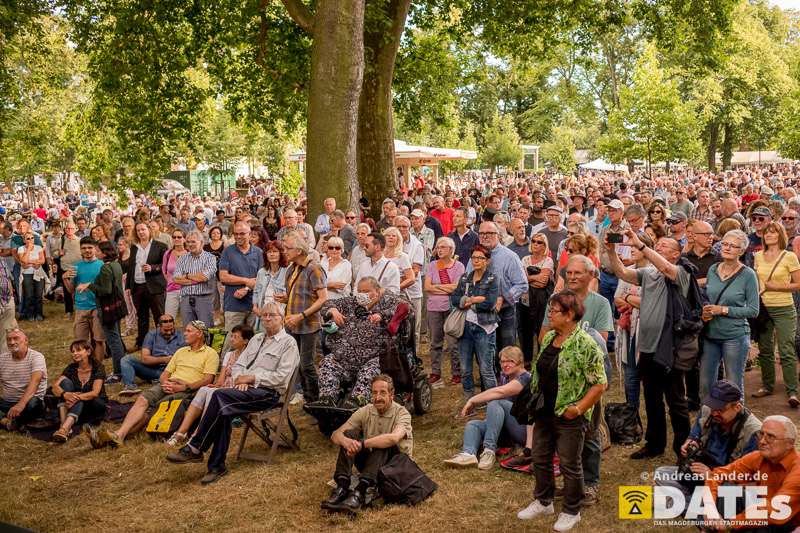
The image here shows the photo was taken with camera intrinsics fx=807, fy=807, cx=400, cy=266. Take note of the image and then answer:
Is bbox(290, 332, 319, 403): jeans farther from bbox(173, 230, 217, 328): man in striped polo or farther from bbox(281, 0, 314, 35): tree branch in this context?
bbox(281, 0, 314, 35): tree branch

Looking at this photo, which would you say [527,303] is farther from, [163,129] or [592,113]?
[592,113]

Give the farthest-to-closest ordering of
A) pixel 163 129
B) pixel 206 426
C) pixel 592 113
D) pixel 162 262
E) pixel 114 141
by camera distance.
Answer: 1. pixel 592 113
2. pixel 114 141
3. pixel 163 129
4. pixel 162 262
5. pixel 206 426

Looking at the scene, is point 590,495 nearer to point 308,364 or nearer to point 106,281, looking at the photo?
point 308,364

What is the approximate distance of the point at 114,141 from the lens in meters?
18.5

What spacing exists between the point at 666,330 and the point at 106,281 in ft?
22.7

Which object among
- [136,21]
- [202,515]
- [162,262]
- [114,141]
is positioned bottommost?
[202,515]

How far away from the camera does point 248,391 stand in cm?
705

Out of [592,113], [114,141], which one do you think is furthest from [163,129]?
[592,113]

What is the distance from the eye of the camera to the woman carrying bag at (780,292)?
7547 mm

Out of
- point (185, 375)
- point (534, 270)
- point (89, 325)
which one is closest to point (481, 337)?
point (534, 270)

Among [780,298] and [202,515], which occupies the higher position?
[780,298]

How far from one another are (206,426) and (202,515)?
3.26 feet

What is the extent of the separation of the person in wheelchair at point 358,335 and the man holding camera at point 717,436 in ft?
9.53

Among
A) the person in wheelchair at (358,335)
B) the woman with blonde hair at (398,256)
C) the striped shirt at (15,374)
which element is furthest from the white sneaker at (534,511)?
the striped shirt at (15,374)
